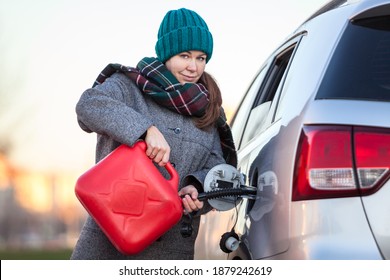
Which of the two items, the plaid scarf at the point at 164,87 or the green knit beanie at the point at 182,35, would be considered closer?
the plaid scarf at the point at 164,87

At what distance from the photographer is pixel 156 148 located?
3.36 m

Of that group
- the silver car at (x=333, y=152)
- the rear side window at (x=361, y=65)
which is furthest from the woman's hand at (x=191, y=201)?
the rear side window at (x=361, y=65)

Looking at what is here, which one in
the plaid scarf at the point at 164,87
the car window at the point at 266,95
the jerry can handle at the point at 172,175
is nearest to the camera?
the jerry can handle at the point at 172,175

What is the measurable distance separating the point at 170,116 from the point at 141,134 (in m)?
0.40

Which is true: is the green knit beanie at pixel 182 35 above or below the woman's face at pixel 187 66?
above

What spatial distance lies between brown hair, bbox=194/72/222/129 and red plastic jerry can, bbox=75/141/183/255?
52 cm

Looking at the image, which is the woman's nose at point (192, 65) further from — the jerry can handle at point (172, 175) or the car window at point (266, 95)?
the jerry can handle at point (172, 175)

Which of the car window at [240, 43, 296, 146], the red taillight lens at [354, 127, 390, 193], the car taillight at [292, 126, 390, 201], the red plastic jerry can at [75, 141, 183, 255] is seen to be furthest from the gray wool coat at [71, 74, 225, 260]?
the red taillight lens at [354, 127, 390, 193]

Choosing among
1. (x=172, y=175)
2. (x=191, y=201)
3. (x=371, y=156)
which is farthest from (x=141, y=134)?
(x=371, y=156)

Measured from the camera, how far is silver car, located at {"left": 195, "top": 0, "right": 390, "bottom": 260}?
9.40 ft

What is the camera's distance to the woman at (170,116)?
11.3 ft

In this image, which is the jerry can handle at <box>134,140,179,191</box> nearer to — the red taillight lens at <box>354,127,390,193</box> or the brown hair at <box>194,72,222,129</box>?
the brown hair at <box>194,72,222,129</box>

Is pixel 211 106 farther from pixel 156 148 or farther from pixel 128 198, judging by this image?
pixel 128 198
